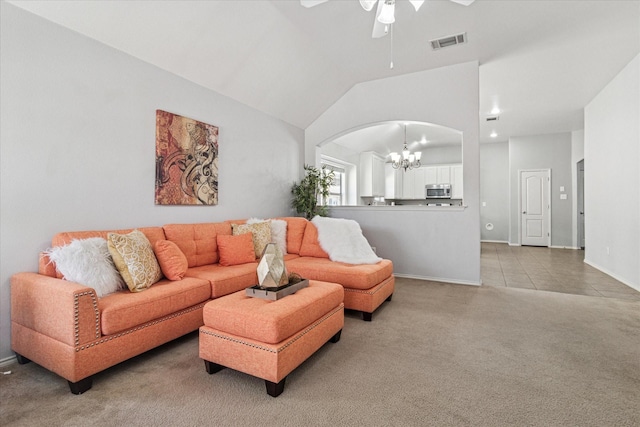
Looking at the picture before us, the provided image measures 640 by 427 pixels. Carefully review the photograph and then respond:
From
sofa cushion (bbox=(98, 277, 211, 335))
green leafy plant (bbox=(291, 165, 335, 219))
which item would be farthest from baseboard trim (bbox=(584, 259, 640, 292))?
sofa cushion (bbox=(98, 277, 211, 335))

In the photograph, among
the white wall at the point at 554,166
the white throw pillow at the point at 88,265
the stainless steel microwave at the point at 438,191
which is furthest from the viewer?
the stainless steel microwave at the point at 438,191

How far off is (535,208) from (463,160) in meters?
5.51

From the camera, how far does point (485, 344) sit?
2.47 meters

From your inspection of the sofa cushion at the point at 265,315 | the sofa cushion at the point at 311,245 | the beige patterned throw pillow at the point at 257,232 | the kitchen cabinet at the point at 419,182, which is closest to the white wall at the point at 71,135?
the beige patterned throw pillow at the point at 257,232

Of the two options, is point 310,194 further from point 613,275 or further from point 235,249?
point 613,275

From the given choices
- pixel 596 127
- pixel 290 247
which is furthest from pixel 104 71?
pixel 596 127

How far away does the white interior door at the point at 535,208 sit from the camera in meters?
8.30

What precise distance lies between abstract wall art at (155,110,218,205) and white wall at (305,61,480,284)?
2374 mm

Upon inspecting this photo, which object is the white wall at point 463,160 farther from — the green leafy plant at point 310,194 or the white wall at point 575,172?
the white wall at point 575,172

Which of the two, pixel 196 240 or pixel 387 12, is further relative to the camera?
pixel 196 240

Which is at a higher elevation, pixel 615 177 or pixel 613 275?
pixel 615 177

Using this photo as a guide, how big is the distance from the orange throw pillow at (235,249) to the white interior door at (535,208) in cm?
799

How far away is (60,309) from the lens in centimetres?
185

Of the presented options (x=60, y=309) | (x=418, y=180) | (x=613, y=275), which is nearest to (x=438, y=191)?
(x=418, y=180)
